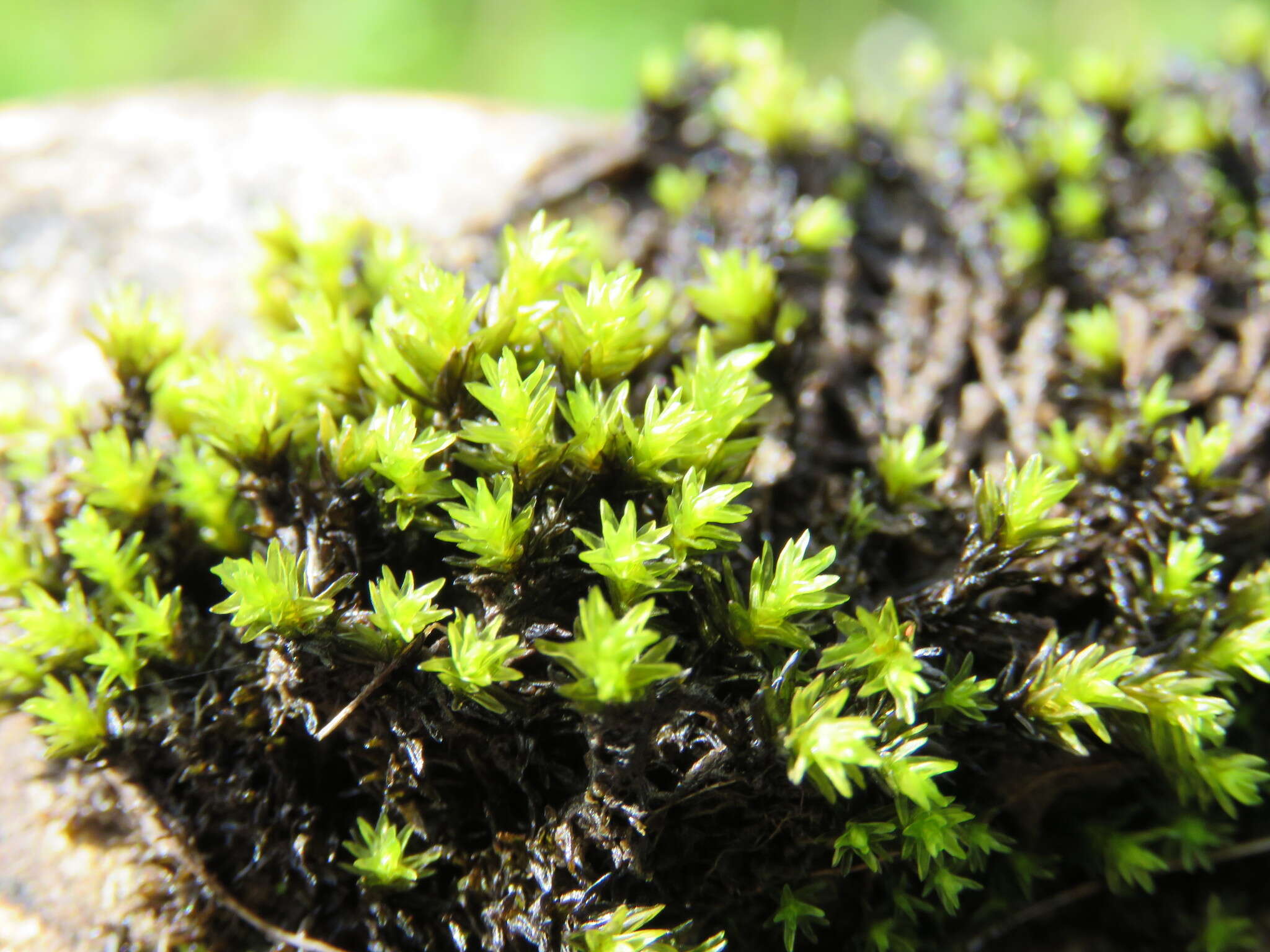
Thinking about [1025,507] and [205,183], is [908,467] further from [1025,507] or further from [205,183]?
[205,183]

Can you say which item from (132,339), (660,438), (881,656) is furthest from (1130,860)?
(132,339)

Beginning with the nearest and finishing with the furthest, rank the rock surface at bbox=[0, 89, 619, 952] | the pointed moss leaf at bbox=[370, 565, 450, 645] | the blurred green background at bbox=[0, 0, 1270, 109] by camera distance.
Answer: the pointed moss leaf at bbox=[370, 565, 450, 645], the rock surface at bbox=[0, 89, 619, 952], the blurred green background at bbox=[0, 0, 1270, 109]

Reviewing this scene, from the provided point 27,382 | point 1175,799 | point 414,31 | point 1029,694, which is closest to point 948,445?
point 1029,694

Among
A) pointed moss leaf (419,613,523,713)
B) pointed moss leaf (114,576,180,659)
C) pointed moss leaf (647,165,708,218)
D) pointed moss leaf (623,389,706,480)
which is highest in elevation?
pointed moss leaf (647,165,708,218)

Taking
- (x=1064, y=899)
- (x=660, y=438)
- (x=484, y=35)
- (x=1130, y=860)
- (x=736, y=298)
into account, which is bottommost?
(x=1064, y=899)

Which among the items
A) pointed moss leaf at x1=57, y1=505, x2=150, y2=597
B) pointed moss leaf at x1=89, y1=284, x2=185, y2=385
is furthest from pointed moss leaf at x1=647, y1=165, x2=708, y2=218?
pointed moss leaf at x1=57, y1=505, x2=150, y2=597

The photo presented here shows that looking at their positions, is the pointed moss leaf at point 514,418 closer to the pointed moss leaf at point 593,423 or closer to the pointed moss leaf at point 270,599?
the pointed moss leaf at point 593,423

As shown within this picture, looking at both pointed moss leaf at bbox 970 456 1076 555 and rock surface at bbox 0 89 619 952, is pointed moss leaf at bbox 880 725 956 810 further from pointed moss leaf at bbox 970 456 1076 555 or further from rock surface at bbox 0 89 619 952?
rock surface at bbox 0 89 619 952
